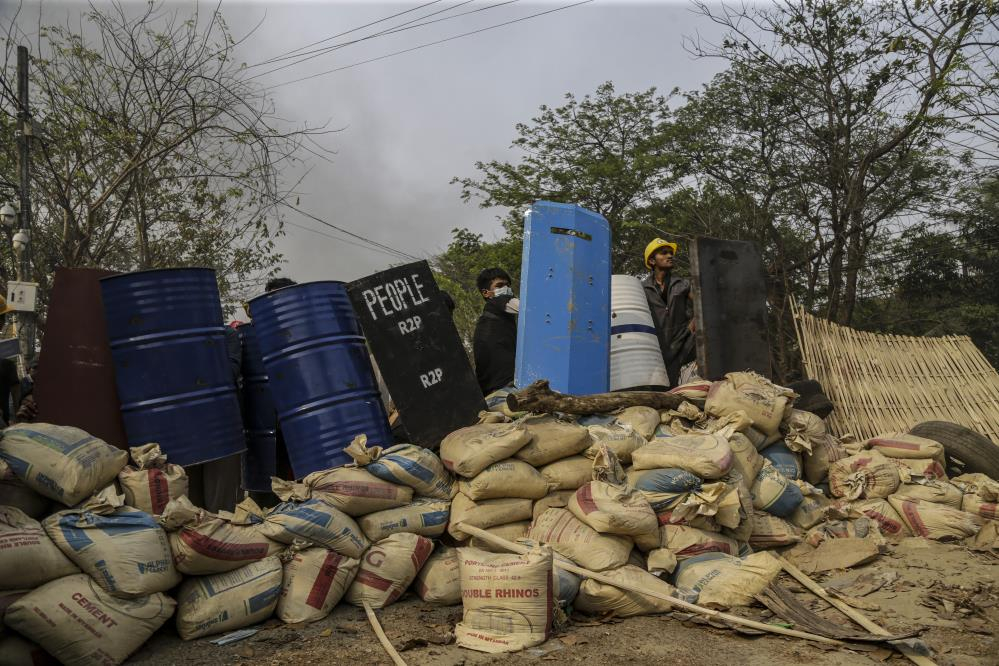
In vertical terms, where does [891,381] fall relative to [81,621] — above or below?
above

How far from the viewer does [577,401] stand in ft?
14.6

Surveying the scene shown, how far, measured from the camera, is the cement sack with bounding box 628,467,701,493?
3850mm

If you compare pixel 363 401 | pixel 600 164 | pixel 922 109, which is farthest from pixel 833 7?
pixel 363 401

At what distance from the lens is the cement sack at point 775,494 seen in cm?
430

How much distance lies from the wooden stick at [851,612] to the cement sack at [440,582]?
168 centimetres

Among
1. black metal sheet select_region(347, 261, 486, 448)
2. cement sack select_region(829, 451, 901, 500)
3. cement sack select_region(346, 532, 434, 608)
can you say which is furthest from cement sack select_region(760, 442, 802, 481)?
cement sack select_region(346, 532, 434, 608)

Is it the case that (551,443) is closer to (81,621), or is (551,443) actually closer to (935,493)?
(81,621)

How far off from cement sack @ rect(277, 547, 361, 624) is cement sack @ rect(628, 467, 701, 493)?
1.52 meters

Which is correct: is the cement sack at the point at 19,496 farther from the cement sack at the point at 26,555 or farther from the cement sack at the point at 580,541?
the cement sack at the point at 580,541

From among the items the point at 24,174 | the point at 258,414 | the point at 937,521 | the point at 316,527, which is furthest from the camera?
the point at 24,174

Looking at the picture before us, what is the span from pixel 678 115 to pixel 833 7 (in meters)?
4.55

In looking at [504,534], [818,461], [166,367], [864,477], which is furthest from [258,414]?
[864,477]

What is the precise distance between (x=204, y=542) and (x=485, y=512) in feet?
4.45

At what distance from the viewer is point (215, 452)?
4.08 m
